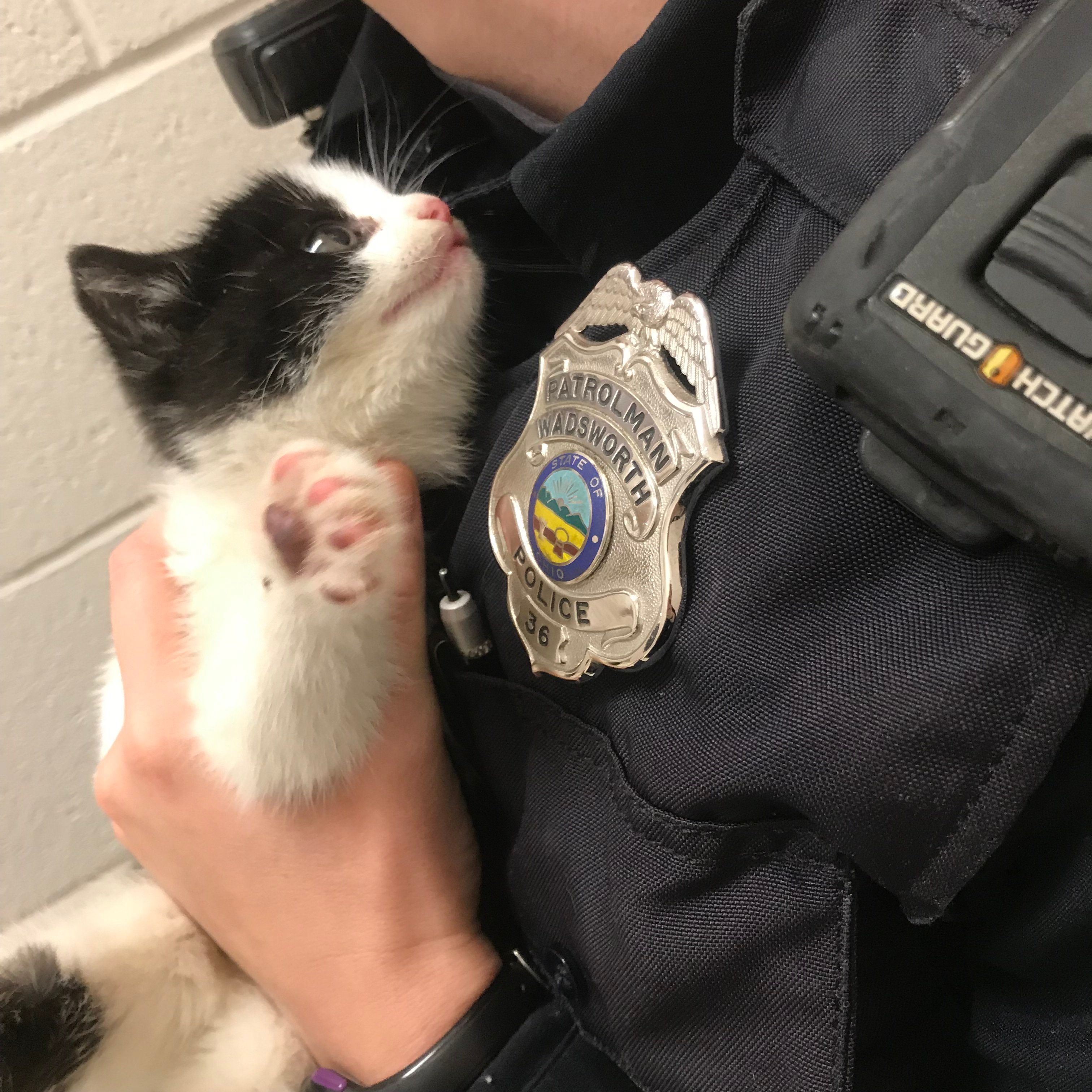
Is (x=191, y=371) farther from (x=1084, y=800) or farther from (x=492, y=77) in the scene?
(x=1084, y=800)

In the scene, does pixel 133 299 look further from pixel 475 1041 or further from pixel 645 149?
pixel 475 1041

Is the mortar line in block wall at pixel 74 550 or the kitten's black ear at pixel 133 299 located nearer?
the kitten's black ear at pixel 133 299

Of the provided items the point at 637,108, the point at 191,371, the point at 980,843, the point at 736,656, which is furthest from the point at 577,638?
the point at 191,371

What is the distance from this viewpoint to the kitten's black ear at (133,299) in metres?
0.84

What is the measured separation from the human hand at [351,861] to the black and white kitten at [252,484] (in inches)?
1.2

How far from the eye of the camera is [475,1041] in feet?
2.19

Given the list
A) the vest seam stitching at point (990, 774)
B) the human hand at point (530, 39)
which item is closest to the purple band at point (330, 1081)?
the vest seam stitching at point (990, 774)

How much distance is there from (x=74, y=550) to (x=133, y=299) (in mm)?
751

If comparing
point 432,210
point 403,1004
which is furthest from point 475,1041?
point 432,210

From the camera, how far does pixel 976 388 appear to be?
0.33 meters

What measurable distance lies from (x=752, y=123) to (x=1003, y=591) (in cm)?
30

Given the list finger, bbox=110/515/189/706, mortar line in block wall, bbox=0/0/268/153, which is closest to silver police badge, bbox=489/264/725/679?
finger, bbox=110/515/189/706

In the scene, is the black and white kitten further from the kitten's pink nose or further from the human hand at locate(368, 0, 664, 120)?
the human hand at locate(368, 0, 664, 120)

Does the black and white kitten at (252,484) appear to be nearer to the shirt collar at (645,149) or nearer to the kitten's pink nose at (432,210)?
the kitten's pink nose at (432,210)
